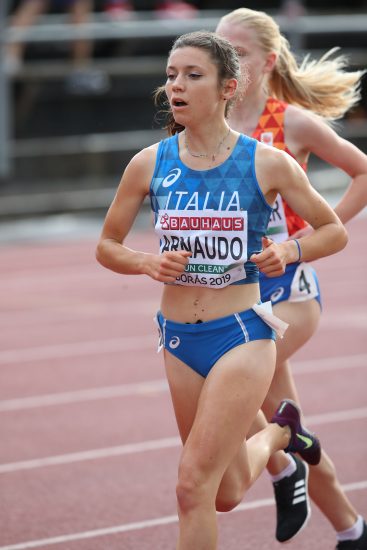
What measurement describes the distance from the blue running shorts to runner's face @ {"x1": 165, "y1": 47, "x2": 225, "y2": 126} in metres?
1.04

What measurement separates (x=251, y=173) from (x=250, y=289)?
1.32 feet

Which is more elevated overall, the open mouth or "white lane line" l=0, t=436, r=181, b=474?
the open mouth

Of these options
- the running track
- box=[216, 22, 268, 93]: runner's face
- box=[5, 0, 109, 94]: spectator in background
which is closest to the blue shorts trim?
box=[216, 22, 268, 93]: runner's face

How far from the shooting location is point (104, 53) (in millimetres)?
21672

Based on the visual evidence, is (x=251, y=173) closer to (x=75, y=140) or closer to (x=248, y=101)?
(x=248, y=101)

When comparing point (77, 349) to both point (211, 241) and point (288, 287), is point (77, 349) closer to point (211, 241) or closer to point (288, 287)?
point (288, 287)

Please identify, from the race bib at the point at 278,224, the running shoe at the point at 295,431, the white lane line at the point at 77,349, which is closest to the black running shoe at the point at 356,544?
the running shoe at the point at 295,431

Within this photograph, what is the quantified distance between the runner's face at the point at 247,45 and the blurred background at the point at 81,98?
435 inches

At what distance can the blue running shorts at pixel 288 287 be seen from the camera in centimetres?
509

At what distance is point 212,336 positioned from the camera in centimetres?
427

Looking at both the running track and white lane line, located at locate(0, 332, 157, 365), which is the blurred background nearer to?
the running track

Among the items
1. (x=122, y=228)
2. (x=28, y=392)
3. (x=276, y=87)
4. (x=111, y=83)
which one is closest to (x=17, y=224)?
(x=111, y=83)

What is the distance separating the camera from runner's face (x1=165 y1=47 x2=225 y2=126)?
4.22m

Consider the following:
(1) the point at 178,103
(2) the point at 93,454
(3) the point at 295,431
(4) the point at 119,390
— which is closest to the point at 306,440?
(3) the point at 295,431
